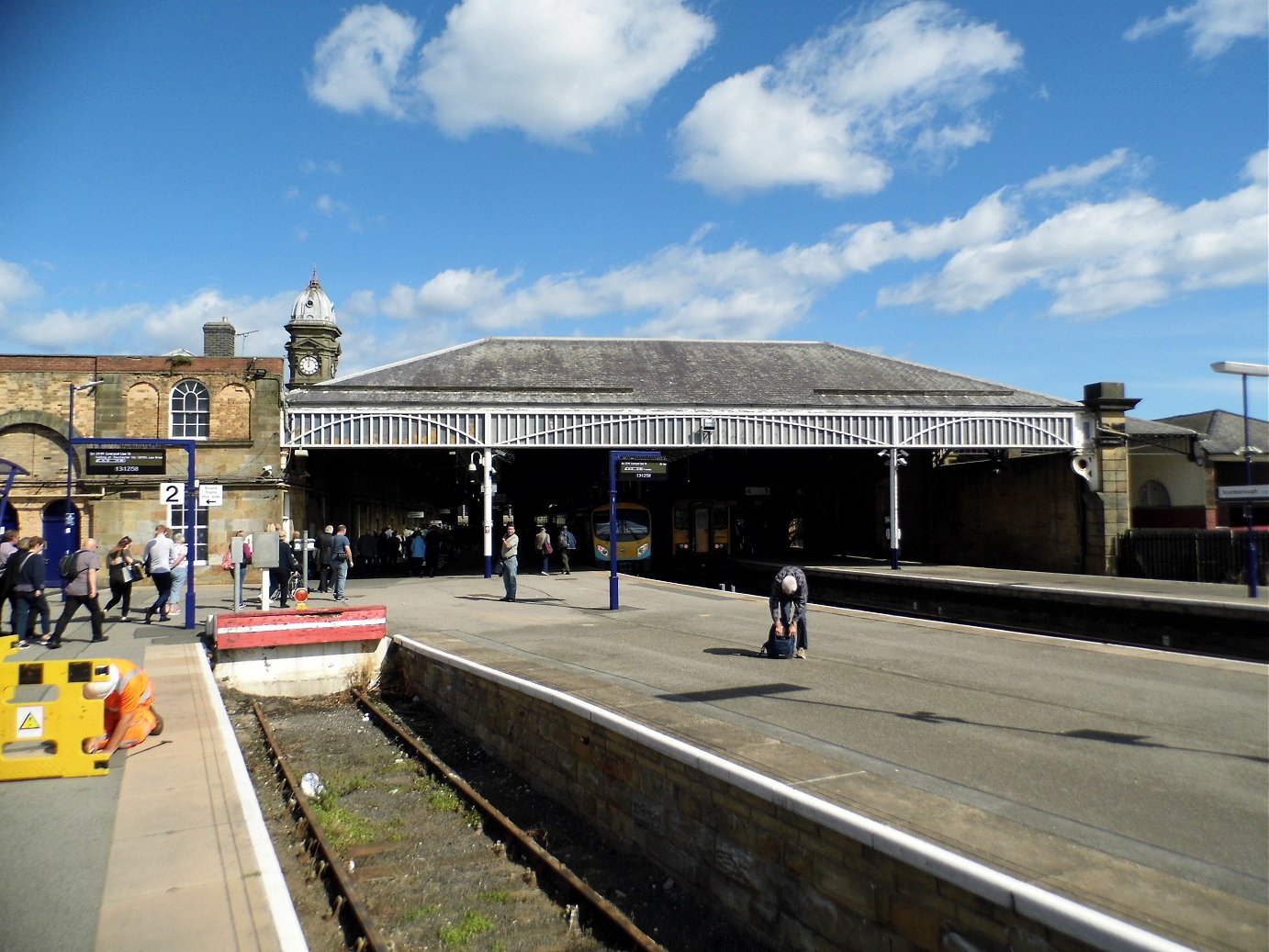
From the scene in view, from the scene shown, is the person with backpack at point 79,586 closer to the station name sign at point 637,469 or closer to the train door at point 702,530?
the station name sign at point 637,469

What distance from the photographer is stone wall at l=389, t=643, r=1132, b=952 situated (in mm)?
4336

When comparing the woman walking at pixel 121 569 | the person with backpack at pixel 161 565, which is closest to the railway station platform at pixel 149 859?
the woman walking at pixel 121 569

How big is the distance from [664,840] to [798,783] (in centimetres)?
144

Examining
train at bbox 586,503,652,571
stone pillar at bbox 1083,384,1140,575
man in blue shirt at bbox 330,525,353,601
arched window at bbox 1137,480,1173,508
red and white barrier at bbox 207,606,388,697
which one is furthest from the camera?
arched window at bbox 1137,480,1173,508

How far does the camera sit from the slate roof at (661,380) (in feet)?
91.7

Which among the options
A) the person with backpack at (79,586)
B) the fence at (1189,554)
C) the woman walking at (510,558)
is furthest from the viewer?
the fence at (1189,554)

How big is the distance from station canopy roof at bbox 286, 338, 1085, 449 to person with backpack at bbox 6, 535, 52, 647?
12582mm

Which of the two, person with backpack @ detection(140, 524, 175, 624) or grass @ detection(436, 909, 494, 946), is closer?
grass @ detection(436, 909, 494, 946)

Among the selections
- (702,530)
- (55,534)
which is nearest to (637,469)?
(55,534)

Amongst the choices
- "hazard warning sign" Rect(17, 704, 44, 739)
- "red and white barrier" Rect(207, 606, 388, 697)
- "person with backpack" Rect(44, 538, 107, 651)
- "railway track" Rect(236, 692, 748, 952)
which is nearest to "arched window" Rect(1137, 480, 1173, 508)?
"red and white barrier" Rect(207, 606, 388, 697)

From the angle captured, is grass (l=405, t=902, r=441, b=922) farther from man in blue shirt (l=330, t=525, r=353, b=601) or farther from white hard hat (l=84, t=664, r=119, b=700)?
man in blue shirt (l=330, t=525, r=353, b=601)

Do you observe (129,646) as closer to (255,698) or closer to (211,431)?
(255,698)

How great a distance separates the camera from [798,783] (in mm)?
6078

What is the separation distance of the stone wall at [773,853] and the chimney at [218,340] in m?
25.0
